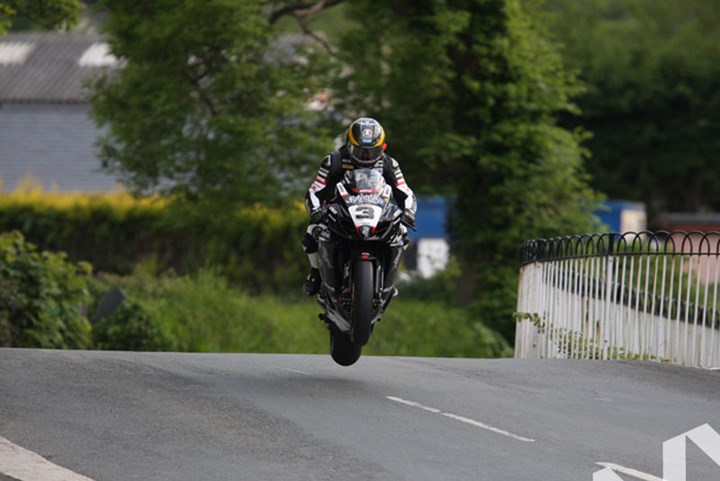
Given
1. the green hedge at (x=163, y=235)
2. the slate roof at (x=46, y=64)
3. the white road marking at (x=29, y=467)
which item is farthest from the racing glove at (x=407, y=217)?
the slate roof at (x=46, y=64)

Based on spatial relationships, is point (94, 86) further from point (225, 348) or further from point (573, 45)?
point (573, 45)

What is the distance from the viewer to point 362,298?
36.5 feet

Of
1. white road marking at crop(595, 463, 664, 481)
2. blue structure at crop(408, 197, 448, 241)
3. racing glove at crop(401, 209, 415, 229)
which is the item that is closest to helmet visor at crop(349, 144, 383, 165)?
racing glove at crop(401, 209, 415, 229)

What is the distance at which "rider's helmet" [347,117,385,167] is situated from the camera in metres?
11.4

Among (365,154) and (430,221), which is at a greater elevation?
(430,221)

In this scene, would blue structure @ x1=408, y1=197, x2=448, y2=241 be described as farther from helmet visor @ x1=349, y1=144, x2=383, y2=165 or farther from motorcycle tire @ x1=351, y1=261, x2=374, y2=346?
motorcycle tire @ x1=351, y1=261, x2=374, y2=346

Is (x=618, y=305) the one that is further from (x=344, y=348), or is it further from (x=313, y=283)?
(x=313, y=283)

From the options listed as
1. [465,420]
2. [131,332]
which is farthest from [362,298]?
[131,332]

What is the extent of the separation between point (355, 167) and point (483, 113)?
18.4 meters

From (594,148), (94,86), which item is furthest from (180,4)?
(594,148)

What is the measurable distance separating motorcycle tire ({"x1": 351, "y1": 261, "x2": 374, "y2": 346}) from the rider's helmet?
84cm

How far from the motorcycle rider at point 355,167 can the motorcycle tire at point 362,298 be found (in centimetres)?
52

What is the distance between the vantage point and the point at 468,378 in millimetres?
12414

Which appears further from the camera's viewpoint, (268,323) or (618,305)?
(268,323)
